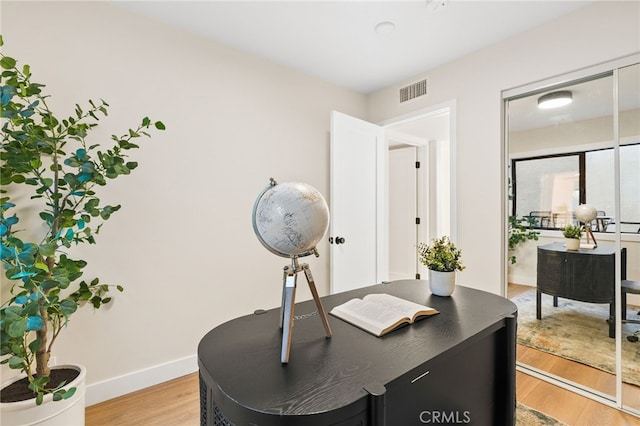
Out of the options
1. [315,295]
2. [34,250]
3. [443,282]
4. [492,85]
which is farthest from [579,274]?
[34,250]

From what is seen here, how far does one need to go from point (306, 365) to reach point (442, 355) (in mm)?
441

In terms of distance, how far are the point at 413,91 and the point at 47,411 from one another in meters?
3.44

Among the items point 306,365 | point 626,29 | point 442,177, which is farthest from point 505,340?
point 442,177

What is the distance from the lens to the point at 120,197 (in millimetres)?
1968

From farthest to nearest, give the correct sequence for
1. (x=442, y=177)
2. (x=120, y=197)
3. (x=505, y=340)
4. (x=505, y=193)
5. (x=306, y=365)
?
(x=442, y=177), (x=505, y=193), (x=120, y=197), (x=505, y=340), (x=306, y=365)

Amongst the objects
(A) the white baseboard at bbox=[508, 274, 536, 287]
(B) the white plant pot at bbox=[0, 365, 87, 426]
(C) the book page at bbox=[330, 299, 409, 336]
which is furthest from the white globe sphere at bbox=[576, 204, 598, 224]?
(B) the white plant pot at bbox=[0, 365, 87, 426]

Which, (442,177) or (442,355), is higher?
(442,177)

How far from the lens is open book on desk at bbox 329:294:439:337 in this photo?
1122mm

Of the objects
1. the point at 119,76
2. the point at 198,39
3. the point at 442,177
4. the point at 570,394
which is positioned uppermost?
the point at 198,39

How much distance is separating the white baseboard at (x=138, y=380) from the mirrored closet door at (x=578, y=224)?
2.58m

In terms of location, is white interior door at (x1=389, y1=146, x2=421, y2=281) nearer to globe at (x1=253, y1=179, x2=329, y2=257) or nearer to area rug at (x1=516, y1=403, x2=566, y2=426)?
area rug at (x1=516, y1=403, x2=566, y2=426)

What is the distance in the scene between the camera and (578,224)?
2.11 meters

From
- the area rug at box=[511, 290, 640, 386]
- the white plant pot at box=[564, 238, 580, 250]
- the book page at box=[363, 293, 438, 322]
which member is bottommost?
the area rug at box=[511, 290, 640, 386]

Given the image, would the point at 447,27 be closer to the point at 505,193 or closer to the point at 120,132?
the point at 505,193
